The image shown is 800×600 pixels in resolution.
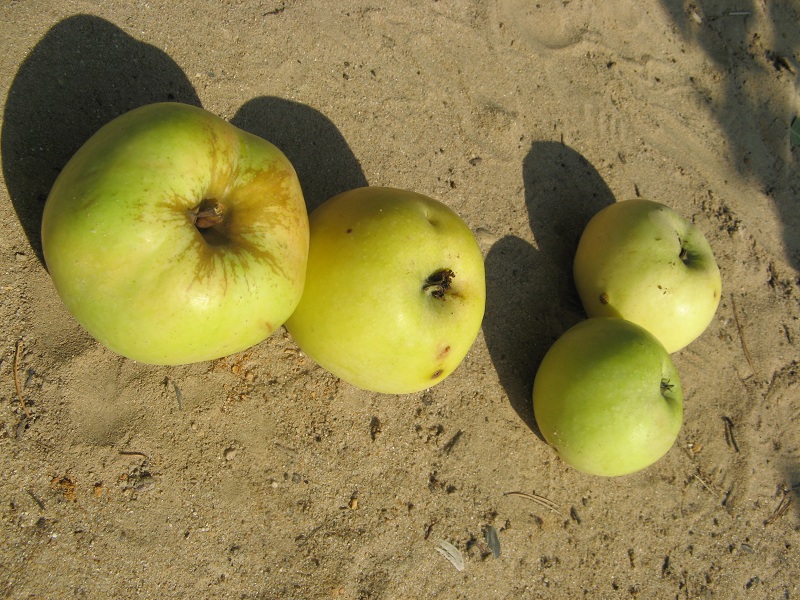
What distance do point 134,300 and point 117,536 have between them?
1.00 metres

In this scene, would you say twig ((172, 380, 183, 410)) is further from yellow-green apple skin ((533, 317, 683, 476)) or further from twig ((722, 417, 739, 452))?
twig ((722, 417, 739, 452))

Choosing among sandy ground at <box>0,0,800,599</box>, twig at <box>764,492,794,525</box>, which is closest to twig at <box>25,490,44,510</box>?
sandy ground at <box>0,0,800,599</box>

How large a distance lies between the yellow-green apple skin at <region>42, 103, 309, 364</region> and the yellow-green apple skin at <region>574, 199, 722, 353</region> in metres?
1.56

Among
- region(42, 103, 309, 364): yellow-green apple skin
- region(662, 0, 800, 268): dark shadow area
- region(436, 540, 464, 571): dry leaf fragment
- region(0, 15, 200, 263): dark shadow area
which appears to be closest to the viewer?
region(42, 103, 309, 364): yellow-green apple skin

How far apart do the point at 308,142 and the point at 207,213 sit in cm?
104

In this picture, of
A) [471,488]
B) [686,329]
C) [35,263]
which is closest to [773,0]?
[686,329]

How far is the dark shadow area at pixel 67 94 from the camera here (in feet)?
7.24

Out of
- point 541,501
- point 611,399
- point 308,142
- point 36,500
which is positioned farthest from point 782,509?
point 36,500

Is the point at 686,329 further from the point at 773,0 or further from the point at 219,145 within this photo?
the point at 773,0

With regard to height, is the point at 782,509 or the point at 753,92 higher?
the point at 753,92

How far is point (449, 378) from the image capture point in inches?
111

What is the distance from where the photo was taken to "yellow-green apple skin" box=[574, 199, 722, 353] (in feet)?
8.97

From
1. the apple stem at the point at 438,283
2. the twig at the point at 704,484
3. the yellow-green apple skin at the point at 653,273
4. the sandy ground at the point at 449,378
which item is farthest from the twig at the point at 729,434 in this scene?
the apple stem at the point at 438,283

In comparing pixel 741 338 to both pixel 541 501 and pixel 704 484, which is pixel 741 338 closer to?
pixel 704 484
